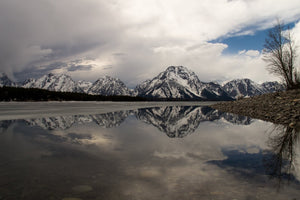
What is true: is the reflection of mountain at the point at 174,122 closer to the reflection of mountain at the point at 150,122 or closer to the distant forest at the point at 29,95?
the reflection of mountain at the point at 150,122

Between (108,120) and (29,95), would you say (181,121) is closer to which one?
(108,120)

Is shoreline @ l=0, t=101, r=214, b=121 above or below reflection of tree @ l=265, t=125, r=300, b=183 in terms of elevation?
below

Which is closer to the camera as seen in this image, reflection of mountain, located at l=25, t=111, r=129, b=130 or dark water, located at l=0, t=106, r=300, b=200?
dark water, located at l=0, t=106, r=300, b=200

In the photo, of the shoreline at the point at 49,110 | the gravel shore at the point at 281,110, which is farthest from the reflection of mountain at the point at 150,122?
the shoreline at the point at 49,110

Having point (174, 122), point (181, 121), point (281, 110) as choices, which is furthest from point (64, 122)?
point (281, 110)

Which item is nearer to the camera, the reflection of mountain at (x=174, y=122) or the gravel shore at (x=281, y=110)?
the reflection of mountain at (x=174, y=122)

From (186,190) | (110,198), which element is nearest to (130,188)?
(110,198)

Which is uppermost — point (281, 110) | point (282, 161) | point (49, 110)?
point (281, 110)

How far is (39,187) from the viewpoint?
14.3 ft

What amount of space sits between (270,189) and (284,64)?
35.2 metres

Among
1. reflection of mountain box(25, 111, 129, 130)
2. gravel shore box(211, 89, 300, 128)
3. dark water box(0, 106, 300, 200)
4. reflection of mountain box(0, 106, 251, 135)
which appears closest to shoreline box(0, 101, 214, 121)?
reflection of mountain box(25, 111, 129, 130)

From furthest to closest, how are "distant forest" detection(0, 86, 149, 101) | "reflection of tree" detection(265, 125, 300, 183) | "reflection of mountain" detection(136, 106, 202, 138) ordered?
"distant forest" detection(0, 86, 149, 101), "reflection of mountain" detection(136, 106, 202, 138), "reflection of tree" detection(265, 125, 300, 183)

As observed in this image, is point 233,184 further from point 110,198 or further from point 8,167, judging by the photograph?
point 8,167

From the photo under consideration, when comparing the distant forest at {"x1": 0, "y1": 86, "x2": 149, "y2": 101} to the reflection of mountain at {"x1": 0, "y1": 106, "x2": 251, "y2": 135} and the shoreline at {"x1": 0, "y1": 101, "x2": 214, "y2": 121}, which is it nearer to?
the shoreline at {"x1": 0, "y1": 101, "x2": 214, "y2": 121}
